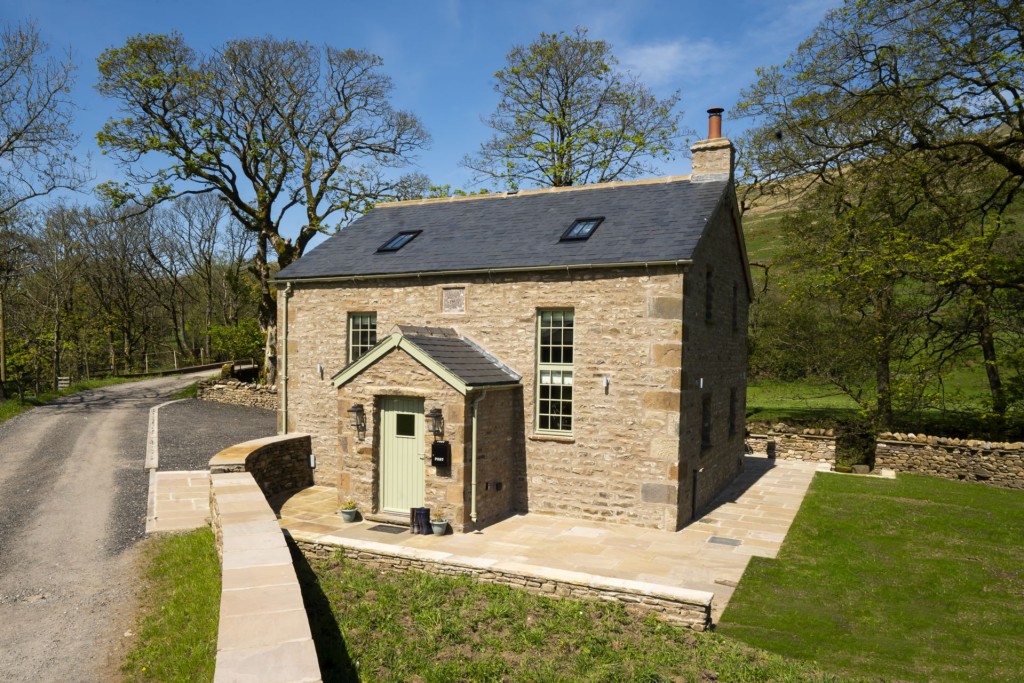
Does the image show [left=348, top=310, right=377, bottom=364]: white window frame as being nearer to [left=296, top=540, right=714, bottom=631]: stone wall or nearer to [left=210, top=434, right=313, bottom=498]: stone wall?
[left=210, top=434, right=313, bottom=498]: stone wall

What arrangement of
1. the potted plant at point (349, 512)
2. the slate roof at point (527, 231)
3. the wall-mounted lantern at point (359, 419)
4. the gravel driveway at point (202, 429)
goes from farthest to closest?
the gravel driveway at point (202, 429), the slate roof at point (527, 231), the wall-mounted lantern at point (359, 419), the potted plant at point (349, 512)

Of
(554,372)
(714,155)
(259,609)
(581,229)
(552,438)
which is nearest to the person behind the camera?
(259,609)

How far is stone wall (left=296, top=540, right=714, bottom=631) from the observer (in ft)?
27.4

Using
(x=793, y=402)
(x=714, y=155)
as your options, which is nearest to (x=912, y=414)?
(x=793, y=402)

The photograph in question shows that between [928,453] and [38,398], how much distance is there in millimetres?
35274

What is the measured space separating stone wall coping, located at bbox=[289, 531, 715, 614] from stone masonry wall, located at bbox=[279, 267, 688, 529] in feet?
10.8

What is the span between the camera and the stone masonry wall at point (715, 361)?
1377 centimetres

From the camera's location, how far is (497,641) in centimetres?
786

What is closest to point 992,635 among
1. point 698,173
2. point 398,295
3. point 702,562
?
point 702,562

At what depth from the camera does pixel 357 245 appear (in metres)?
18.4

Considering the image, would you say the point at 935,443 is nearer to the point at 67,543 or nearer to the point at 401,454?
the point at 401,454

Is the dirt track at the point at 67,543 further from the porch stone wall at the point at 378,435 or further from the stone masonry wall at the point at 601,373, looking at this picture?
the stone masonry wall at the point at 601,373

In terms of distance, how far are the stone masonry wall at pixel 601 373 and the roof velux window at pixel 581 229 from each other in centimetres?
131

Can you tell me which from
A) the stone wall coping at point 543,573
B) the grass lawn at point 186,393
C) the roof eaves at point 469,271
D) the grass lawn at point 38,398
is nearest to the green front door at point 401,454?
the stone wall coping at point 543,573
